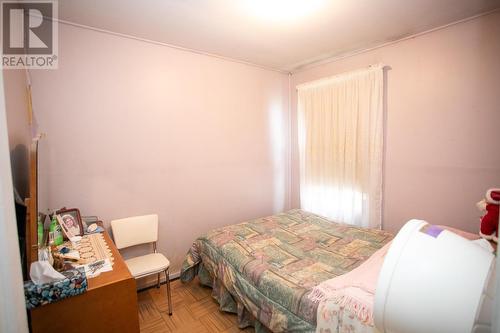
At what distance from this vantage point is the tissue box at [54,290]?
1.05 metres

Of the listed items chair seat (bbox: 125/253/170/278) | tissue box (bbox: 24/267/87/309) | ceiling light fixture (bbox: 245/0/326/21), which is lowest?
chair seat (bbox: 125/253/170/278)

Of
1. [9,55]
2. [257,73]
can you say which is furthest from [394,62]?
[9,55]

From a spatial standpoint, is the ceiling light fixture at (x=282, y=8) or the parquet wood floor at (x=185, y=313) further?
the parquet wood floor at (x=185, y=313)

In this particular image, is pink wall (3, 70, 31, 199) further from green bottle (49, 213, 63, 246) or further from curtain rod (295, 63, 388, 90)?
curtain rod (295, 63, 388, 90)

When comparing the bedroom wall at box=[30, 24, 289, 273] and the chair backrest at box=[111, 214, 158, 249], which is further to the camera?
the chair backrest at box=[111, 214, 158, 249]

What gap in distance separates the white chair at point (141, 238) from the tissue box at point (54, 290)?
86 cm

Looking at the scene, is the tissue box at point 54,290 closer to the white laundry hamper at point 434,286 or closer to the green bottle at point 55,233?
the green bottle at point 55,233

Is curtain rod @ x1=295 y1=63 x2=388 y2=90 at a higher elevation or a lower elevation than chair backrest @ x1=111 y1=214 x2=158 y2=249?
higher

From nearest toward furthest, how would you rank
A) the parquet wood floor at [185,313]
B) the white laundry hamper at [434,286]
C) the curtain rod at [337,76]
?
1. the white laundry hamper at [434,286]
2. the parquet wood floor at [185,313]
3. the curtain rod at [337,76]

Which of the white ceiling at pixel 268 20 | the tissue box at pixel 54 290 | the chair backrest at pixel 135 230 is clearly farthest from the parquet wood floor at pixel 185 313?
the white ceiling at pixel 268 20

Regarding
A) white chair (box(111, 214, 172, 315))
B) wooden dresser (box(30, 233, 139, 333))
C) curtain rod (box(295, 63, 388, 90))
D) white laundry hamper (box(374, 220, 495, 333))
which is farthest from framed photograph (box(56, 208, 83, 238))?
curtain rod (box(295, 63, 388, 90))

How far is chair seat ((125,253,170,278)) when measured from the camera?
6.50ft

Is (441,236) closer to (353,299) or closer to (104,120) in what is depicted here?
(353,299)

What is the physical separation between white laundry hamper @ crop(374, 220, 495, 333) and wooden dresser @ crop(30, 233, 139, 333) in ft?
3.97
